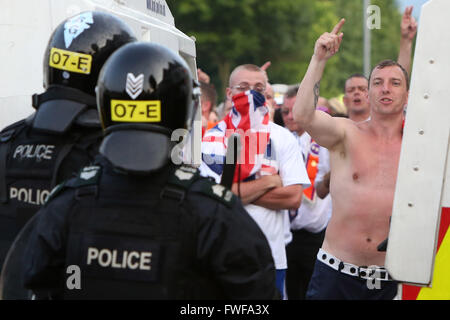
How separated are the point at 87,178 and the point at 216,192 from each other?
455mm

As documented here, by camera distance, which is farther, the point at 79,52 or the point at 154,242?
the point at 79,52

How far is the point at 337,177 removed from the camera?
4.71 metres

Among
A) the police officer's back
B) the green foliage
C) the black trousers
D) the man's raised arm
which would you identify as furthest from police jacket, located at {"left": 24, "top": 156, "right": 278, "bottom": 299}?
the green foliage

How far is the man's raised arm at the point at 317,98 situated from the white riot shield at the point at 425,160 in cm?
142

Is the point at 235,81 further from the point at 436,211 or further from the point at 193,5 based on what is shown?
the point at 193,5

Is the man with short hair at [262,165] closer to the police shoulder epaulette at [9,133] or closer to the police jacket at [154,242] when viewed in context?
the police shoulder epaulette at [9,133]

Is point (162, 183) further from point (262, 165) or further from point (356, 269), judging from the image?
point (262, 165)

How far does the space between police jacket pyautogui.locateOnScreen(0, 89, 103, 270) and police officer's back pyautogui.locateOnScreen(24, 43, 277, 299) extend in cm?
64

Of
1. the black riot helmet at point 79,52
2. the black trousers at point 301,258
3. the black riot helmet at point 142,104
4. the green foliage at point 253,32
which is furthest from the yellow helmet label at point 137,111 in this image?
the green foliage at point 253,32

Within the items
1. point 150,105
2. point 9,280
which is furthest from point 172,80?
point 9,280

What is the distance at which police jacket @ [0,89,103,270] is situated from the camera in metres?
3.07

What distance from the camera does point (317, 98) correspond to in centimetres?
455

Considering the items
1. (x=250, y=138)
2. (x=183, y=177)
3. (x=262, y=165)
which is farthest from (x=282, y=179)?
(x=183, y=177)

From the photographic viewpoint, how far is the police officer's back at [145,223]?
2.33 metres
